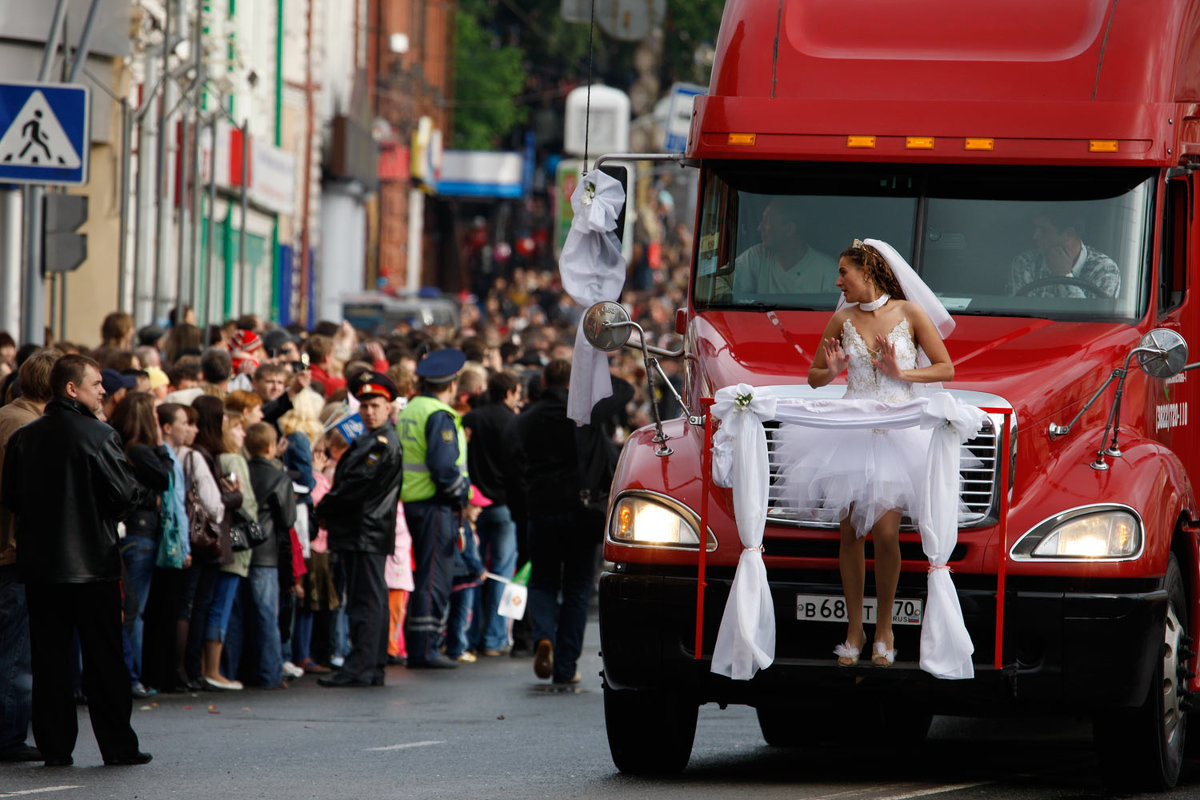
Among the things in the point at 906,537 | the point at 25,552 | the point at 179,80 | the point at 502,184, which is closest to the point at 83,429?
the point at 25,552

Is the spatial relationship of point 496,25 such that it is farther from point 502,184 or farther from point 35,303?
point 35,303

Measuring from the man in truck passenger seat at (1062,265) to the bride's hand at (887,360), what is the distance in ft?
3.57

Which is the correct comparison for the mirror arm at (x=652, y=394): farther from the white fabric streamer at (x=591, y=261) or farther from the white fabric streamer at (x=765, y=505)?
the white fabric streamer at (x=591, y=261)

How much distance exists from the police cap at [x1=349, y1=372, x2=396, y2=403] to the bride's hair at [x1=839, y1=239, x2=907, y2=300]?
571 centimetres

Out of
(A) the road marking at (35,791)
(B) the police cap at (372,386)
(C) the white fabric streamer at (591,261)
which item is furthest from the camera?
(B) the police cap at (372,386)

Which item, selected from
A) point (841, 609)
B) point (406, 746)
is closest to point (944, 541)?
point (841, 609)

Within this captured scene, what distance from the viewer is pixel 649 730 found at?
389 inches

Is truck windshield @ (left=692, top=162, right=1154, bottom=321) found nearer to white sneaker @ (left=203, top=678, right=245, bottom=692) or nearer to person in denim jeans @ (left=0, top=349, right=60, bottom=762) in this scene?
person in denim jeans @ (left=0, top=349, right=60, bottom=762)

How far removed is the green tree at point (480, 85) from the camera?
7069cm

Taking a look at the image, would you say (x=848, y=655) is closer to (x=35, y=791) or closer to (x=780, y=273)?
(x=780, y=273)

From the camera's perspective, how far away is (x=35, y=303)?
17219 millimetres

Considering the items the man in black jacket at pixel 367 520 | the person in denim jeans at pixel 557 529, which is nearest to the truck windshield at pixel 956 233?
the person in denim jeans at pixel 557 529

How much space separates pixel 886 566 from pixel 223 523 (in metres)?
5.93

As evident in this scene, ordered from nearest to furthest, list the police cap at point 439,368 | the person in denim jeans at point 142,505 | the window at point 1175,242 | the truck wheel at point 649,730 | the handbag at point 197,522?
the truck wheel at point 649,730 → the window at point 1175,242 → the person in denim jeans at point 142,505 → the handbag at point 197,522 → the police cap at point 439,368
